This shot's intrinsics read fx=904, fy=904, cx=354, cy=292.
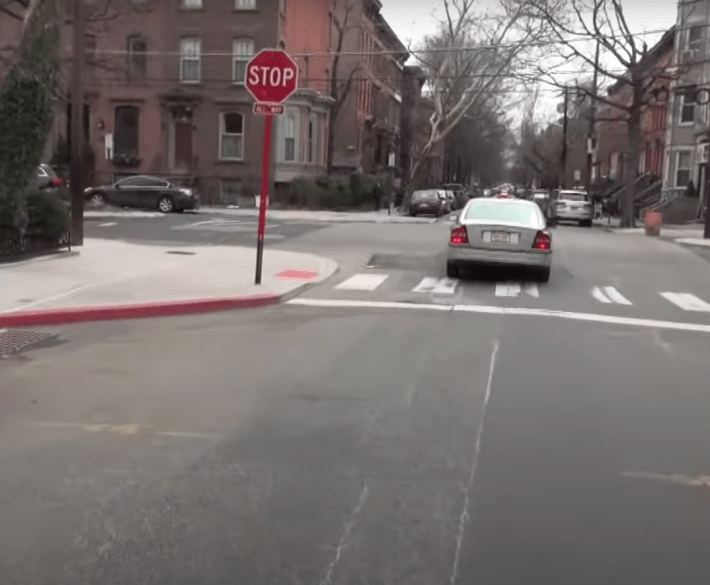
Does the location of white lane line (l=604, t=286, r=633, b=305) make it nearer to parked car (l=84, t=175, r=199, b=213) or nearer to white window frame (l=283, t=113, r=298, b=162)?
parked car (l=84, t=175, r=199, b=213)

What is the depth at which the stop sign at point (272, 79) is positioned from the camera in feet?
42.5

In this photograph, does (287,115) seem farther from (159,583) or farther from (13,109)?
(159,583)

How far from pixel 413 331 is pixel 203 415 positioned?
4.16 m

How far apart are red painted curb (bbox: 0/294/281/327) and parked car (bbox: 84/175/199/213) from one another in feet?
82.4

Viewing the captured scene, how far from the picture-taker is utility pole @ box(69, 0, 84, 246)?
1744 centimetres

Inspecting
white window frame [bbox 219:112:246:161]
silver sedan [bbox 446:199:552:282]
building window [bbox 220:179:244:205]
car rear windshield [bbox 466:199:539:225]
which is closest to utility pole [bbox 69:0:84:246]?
silver sedan [bbox 446:199:552:282]

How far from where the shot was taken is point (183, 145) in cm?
4466

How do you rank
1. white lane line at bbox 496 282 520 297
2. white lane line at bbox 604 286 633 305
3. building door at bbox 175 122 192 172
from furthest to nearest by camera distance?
building door at bbox 175 122 192 172 → white lane line at bbox 496 282 520 297 → white lane line at bbox 604 286 633 305

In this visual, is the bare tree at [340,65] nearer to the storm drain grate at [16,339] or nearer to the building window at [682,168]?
the building window at [682,168]

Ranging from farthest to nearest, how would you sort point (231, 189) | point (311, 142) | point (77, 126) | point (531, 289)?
point (311, 142) < point (231, 189) < point (77, 126) < point (531, 289)

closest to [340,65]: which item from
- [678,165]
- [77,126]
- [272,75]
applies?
[678,165]

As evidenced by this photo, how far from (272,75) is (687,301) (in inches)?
278

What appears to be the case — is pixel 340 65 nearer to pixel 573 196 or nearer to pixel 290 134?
pixel 290 134

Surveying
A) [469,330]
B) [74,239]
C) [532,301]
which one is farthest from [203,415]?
[74,239]
